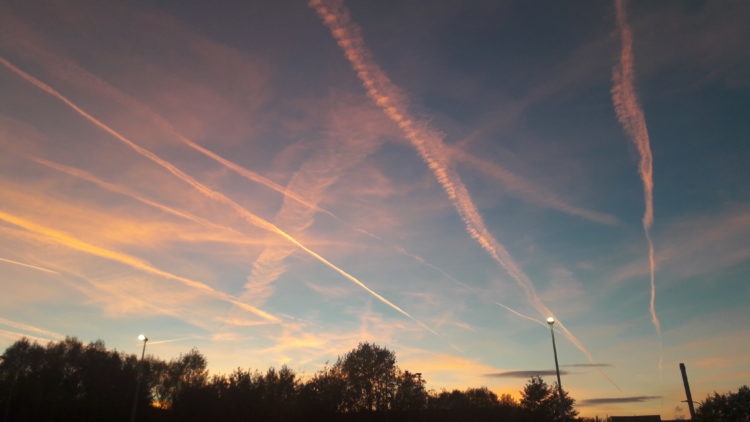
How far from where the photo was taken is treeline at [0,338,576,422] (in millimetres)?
61781

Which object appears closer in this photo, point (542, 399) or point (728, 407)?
point (728, 407)

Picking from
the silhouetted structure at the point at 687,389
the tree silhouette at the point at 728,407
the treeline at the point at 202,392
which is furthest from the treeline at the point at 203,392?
the tree silhouette at the point at 728,407

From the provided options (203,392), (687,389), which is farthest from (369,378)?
(687,389)

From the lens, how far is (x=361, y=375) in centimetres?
7506

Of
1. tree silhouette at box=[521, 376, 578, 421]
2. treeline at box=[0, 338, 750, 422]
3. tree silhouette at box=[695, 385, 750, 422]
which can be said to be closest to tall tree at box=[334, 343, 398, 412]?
treeline at box=[0, 338, 750, 422]

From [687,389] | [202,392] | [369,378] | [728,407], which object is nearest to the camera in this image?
[728,407]

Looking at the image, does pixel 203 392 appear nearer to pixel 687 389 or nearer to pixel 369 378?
pixel 369 378

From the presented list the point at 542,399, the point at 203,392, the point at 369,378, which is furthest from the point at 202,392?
the point at 542,399

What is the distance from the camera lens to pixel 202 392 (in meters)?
64.6

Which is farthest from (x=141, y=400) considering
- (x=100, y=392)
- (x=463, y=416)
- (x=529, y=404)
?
(x=529, y=404)

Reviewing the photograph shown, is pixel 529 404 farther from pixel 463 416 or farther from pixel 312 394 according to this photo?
pixel 312 394

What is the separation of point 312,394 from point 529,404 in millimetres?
39356

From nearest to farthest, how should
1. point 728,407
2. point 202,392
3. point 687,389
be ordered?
point 728,407 < point 687,389 < point 202,392

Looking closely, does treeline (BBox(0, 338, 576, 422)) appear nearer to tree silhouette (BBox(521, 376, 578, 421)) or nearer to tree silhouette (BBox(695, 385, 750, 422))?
tree silhouette (BBox(521, 376, 578, 421))
